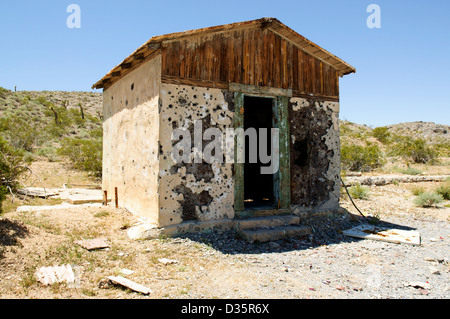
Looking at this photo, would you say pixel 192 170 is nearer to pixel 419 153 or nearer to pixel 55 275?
pixel 55 275

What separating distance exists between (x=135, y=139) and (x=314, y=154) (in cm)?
405

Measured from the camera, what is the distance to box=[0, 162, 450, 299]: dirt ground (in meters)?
3.92

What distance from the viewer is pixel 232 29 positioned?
649cm

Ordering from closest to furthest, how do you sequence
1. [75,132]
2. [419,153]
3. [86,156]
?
[86,156]
[419,153]
[75,132]

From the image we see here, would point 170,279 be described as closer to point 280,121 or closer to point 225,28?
point 280,121

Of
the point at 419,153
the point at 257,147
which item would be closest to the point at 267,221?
the point at 257,147

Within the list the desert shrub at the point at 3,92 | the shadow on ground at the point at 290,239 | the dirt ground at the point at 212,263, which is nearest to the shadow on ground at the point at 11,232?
the dirt ground at the point at 212,263

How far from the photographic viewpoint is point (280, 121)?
700 cm

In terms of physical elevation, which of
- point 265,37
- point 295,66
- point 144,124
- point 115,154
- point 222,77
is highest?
point 265,37
